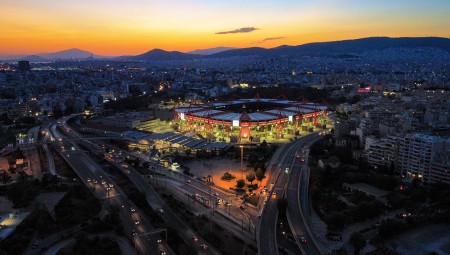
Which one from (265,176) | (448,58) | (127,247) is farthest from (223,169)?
(448,58)

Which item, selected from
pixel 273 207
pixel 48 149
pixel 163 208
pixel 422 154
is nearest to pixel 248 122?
pixel 422 154

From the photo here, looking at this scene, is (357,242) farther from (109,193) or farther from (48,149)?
(48,149)

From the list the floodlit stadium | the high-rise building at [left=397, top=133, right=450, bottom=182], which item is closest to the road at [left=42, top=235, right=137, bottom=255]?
the high-rise building at [left=397, top=133, right=450, bottom=182]

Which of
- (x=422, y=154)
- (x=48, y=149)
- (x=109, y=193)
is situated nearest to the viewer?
(x=109, y=193)

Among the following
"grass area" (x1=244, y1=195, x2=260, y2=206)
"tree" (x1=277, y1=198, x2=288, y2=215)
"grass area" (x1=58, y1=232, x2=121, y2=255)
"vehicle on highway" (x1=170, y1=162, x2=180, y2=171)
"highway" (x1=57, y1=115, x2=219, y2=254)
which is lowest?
"vehicle on highway" (x1=170, y1=162, x2=180, y2=171)

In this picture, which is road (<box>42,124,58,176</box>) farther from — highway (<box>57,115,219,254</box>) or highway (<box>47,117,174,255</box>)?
highway (<box>57,115,219,254</box>)

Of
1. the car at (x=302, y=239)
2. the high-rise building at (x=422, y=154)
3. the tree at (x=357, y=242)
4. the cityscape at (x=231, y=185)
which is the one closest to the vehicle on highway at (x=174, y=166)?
the cityscape at (x=231, y=185)
